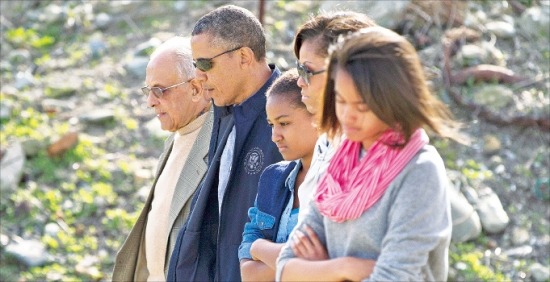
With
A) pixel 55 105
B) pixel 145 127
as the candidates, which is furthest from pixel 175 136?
pixel 55 105

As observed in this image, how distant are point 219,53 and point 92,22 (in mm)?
6189

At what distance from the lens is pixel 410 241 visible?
2852mm

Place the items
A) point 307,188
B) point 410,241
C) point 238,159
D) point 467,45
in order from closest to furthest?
1. point 410,241
2. point 307,188
3. point 238,159
4. point 467,45

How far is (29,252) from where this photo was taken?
757 cm

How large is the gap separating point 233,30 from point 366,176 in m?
1.88

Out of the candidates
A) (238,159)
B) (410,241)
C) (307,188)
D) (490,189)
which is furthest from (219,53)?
(490,189)

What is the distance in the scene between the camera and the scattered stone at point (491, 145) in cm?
775

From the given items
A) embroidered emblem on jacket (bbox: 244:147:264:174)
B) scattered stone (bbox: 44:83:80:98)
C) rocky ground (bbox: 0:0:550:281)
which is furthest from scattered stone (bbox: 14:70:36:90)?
embroidered emblem on jacket (bbox: 244:147:264:174)

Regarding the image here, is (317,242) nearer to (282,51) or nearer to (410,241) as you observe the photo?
(410,241)

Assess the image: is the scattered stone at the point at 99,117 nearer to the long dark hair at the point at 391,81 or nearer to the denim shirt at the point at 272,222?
the denim shirt at the point at 272,222

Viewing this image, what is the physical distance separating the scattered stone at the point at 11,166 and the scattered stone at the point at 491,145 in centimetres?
386

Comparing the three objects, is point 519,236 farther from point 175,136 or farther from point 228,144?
point 228,144

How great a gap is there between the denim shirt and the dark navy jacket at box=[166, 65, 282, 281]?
521 mm

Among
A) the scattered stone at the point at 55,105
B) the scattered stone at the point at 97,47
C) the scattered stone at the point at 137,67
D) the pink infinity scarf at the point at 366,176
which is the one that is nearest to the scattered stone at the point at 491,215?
the scattered stone at the point at 137,67
